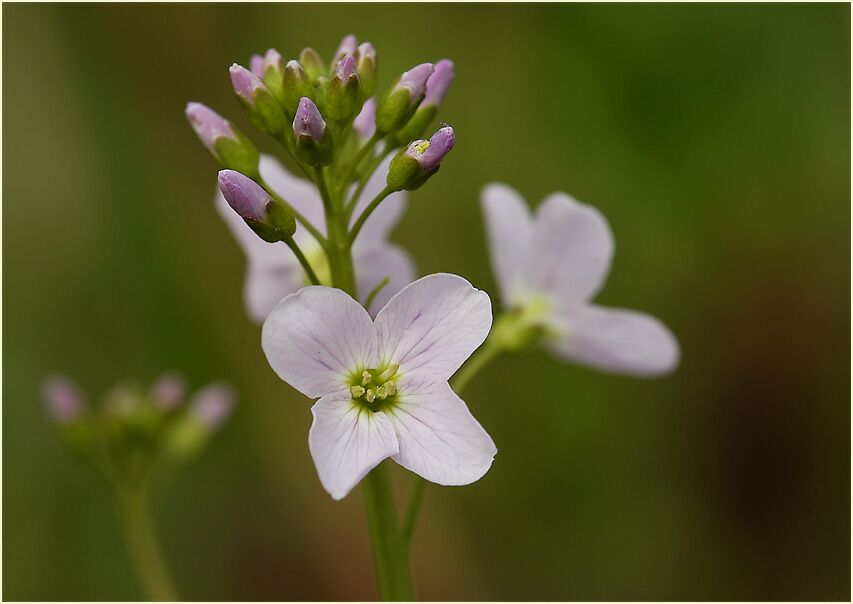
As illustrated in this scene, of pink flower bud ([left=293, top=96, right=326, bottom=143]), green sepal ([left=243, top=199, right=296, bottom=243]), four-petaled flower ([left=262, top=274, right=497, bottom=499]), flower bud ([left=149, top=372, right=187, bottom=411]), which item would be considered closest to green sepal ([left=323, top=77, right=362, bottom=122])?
pink flower bud ([left=293, top=96, right=326, bottom=143])

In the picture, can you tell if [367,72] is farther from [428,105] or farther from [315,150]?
[315,150]

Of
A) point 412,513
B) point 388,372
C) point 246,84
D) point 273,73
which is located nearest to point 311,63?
point 273,73

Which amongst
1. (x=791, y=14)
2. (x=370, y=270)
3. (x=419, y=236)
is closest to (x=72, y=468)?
(x=419, y=236)

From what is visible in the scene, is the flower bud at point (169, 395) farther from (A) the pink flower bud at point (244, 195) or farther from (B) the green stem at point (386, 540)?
(A) the pink flower bud at point (244, 195)

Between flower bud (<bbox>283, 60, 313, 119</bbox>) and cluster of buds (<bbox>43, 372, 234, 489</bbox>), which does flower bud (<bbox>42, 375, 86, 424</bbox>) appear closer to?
cluster of buds (<bbox>43, 372, 234, 489</bbox>)

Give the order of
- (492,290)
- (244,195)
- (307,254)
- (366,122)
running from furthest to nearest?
(492,290) → (307,254) → (366,122) → (244,195)

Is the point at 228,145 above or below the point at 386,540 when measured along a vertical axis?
above

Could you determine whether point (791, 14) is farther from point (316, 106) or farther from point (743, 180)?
point (316, 106)
